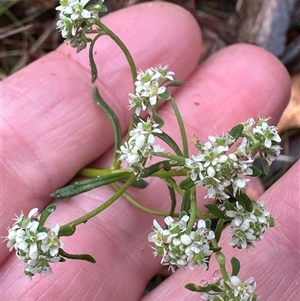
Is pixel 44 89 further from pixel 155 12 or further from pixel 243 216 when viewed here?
pixel 243 216

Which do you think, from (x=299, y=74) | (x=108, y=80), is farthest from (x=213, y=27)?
(x=108, y=80)

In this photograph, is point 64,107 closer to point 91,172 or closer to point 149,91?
point 91,172

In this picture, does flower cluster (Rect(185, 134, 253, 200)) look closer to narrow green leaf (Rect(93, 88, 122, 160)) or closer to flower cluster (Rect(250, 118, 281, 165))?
flower cluster (Rect(250, 118, 281, 165))

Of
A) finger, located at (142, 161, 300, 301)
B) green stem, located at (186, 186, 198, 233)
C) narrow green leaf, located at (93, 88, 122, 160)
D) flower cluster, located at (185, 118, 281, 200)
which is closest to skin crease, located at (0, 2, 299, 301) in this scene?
finger, located at (142, 161, 300, 301)

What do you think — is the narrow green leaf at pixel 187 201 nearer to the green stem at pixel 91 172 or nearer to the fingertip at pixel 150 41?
the green stem at pixel 91 172

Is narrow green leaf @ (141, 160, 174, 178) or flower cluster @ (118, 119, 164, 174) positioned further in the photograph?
narrow green leaf @ (141, 160, 174, 178)

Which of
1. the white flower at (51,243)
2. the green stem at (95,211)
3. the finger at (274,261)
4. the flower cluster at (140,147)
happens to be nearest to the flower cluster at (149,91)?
the flower cluster at (140,147)
